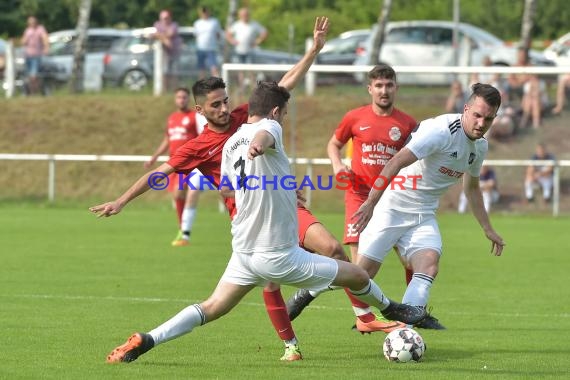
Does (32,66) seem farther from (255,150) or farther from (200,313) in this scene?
(255,150)

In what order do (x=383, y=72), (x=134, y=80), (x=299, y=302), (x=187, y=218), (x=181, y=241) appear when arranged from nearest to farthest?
(x=299, y=302), (x=383, y=72), (x=187, y=218), (x=181, y=241), (x=134, y=80)

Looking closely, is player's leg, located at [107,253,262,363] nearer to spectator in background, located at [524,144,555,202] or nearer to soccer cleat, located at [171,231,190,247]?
soccer cleat, located at [171,231,190,247]

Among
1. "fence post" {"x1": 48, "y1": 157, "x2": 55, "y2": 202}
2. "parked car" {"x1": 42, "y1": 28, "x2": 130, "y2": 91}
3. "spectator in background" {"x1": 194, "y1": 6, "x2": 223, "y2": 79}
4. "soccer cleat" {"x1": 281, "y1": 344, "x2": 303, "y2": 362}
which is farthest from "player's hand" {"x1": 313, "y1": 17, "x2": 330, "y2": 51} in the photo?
"parked car" {"x1": 42, "y1": 28, "x2": 130, "y2": 91}

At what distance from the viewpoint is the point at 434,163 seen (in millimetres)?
9492

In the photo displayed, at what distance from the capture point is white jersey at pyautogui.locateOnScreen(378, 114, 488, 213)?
29.9 feet

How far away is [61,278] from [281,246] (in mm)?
6586

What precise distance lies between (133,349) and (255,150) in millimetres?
1702

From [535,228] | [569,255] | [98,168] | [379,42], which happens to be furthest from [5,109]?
[569,255]

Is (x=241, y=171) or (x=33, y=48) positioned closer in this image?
(x=241, y=171)

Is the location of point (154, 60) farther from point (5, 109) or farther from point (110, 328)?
point (110, 328)

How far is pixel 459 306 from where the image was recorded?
39.7 feet

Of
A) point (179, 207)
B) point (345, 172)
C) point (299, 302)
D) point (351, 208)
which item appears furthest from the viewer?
point (179, 207)

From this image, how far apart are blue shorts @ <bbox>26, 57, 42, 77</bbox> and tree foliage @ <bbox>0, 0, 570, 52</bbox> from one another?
15718mm

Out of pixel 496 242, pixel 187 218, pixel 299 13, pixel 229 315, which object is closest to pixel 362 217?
pixel 496 242
